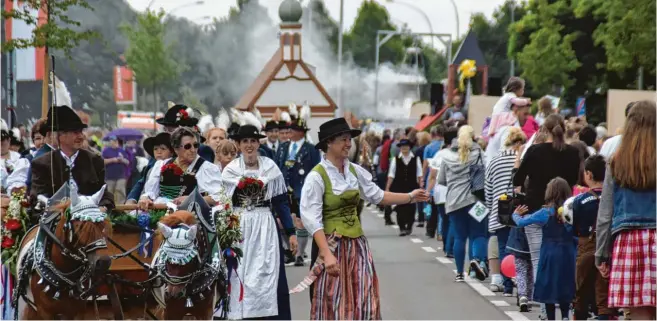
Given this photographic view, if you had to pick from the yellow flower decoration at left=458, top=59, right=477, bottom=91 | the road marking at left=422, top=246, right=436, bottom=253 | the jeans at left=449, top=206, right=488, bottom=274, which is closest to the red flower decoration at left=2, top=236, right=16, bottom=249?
the jeans at left=449, top=206, right=488, bottom=274

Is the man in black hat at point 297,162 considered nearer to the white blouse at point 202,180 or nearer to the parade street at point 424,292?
the parade street at point 424,292

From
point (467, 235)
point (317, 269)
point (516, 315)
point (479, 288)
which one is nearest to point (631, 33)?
point (467, 235)

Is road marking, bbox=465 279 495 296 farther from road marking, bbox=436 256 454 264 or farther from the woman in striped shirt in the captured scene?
road marking, bbox=436 256 454 264

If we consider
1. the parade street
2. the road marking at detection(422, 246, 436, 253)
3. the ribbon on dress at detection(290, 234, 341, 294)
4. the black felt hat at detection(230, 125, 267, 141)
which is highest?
the black felt hat at detection(230, 125, 267, 141)

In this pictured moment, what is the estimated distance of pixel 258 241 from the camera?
11.8 m

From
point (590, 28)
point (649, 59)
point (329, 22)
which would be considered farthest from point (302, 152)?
point (329, 22)

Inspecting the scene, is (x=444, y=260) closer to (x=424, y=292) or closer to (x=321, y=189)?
(x=424, y=292)

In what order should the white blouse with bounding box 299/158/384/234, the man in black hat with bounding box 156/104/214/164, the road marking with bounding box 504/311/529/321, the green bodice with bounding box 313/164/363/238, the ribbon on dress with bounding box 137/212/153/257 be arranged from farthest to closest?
the road marking with bounding box 504/311/529/321, the man in black hat with bounding box 156/104/214/164, the ribbon on dress with bounding box 137/212/153/257, the green bodice with bounding box 313/164/363/238, the white blouse with bounding box 299/158/384/234

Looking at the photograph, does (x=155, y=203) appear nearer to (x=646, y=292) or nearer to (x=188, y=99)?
(x=646, y=292)

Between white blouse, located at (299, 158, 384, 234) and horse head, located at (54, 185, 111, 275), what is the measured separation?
144 centimetres

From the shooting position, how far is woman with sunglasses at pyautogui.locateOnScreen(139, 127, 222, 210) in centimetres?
1155

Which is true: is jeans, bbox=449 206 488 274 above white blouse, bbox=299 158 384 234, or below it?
below

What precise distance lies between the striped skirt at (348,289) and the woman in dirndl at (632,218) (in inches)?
70.1

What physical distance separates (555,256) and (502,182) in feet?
9.01
